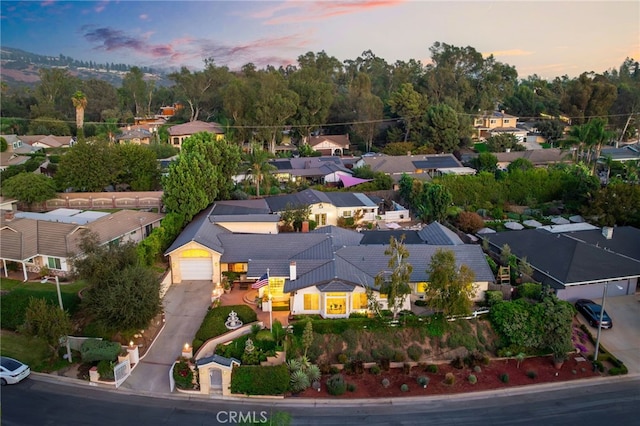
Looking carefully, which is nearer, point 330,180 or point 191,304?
point 191,304

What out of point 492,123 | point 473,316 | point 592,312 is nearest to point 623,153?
point 492,123

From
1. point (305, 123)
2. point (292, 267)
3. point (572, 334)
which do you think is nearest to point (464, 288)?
point (572, 334)

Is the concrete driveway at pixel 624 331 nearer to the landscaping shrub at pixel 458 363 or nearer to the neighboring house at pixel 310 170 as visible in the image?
the landscaping shrub at pixel 458 363

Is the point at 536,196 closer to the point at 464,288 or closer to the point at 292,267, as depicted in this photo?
the point at 464,288

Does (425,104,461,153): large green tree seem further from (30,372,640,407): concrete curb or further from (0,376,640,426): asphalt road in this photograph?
(0,376,640,426): asphalt road

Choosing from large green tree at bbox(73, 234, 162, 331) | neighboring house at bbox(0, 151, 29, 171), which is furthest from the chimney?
neighboring house at bbox(0, 151, 29, 171)

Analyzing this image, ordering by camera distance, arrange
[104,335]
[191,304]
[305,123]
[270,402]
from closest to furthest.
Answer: [270,402] < [104,335] < [191,304] < [305,123]
